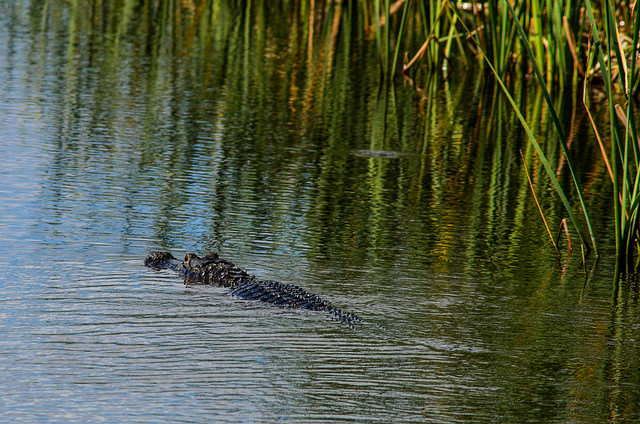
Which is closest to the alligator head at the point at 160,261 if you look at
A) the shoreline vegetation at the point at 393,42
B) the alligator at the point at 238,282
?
the alligator at the point at 238,282

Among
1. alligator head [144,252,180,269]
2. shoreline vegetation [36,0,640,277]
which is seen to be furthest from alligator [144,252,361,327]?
shoreline vegetation [36,0,640,277]

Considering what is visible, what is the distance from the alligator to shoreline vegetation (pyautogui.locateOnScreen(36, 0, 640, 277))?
3610 millimetres

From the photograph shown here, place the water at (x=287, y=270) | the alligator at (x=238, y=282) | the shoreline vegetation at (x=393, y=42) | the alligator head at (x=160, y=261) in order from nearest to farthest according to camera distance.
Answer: the water at (x=287, y=270), the alligator at (x=238, y=282), the alligator head at (x=160, y=261), the shoreline vegetation at (x=393, y=42)

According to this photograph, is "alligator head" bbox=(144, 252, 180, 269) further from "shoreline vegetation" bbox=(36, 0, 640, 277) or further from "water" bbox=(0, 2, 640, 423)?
"shoreline vegetation" bbox=(36, 0, 640, 277)

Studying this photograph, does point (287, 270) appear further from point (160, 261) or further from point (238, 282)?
point (160, 261)

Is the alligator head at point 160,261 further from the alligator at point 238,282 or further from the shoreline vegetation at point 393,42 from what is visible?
the shoreline vegetation at point 393,42

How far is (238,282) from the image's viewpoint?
554 centimetres

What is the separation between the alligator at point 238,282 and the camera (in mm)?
5168

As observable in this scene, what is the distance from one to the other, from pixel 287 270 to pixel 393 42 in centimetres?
1335

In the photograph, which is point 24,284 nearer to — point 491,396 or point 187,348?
point 187,348

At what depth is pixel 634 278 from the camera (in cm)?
623

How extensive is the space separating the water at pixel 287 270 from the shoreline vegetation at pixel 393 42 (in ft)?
3.42

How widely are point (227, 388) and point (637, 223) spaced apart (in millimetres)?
3299

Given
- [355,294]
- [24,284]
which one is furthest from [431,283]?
[24,284]
